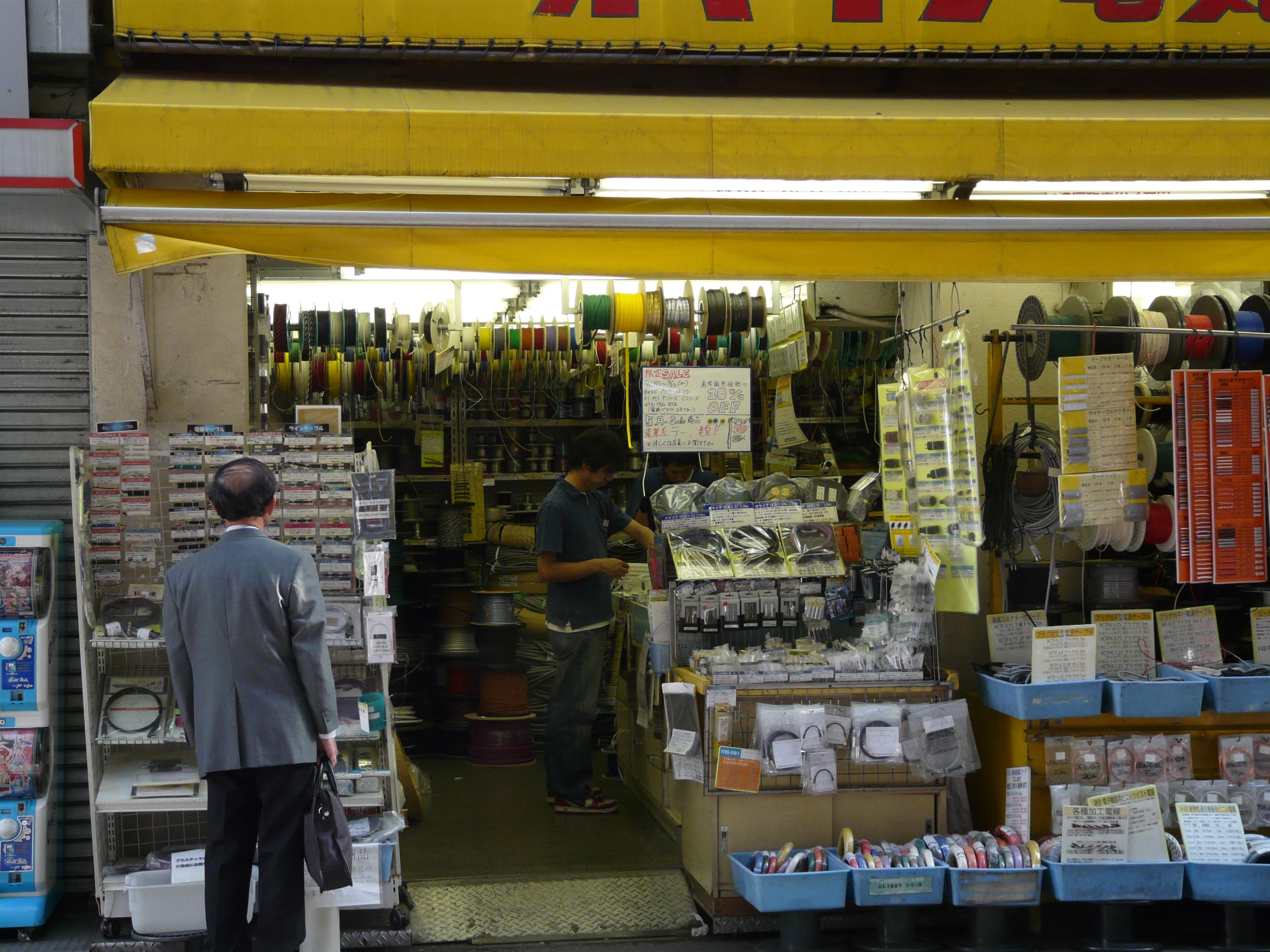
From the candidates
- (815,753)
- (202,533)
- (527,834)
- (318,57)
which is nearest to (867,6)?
(318,57)

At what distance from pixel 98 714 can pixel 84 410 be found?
1.32 meters

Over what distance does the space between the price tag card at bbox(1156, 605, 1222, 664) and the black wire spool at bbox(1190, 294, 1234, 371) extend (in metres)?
1.13

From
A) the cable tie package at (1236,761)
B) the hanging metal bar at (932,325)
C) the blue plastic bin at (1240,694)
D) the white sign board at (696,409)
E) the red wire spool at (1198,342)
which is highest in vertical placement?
the hanging metal bar at (932,325)

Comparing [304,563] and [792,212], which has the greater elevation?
[792,212]

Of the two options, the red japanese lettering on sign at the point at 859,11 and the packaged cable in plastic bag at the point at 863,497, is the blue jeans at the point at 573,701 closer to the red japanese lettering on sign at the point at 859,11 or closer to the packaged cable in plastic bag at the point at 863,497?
the packaged cable in plastic bag at the point at 863,497

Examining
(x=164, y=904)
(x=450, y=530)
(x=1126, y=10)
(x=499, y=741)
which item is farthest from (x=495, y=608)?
(x=1126, y=10)

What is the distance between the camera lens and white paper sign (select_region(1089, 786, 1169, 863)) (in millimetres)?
4801

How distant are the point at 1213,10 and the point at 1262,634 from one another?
286 cm

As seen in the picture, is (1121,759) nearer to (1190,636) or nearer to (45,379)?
(1190,636)

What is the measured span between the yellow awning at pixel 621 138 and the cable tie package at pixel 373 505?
121 cm

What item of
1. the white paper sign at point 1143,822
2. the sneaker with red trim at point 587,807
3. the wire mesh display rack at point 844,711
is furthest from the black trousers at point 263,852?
the white paper sign at point 1143,822

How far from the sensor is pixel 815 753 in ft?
15.9

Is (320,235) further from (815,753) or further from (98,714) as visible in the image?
(815,753)

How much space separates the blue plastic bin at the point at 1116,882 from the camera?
4.70 m
